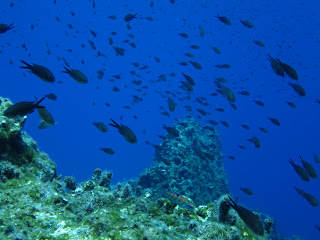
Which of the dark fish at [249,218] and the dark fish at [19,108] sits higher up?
the dark fish at [19,108]

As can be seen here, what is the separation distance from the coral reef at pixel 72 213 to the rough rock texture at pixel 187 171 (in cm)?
744

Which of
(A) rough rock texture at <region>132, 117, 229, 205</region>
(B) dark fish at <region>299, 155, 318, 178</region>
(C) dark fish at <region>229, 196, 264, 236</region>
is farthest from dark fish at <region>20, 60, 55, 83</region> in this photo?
(A) rough rock texture at <region>132, 117, 229, 205</region>

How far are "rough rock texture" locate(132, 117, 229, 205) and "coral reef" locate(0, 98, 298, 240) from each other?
7.44 metres

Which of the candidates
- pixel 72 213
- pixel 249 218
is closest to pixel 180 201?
pixel 249 218

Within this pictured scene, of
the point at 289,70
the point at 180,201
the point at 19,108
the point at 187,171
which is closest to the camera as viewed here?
the point at 19,108

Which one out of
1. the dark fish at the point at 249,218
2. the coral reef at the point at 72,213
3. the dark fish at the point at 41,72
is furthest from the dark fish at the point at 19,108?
the dark fish at the point at 249,218

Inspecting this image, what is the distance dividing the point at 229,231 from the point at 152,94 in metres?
146

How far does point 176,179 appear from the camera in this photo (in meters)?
13.4

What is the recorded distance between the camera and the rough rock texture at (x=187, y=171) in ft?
43.4

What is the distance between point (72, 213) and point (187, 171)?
11.1m

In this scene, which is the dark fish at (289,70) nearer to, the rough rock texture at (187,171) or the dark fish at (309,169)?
the dark fish at (309,169)

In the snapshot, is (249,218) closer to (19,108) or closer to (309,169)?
(19,108)

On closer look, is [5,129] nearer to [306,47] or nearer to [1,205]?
[1,205]

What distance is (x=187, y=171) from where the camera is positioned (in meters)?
14.1
